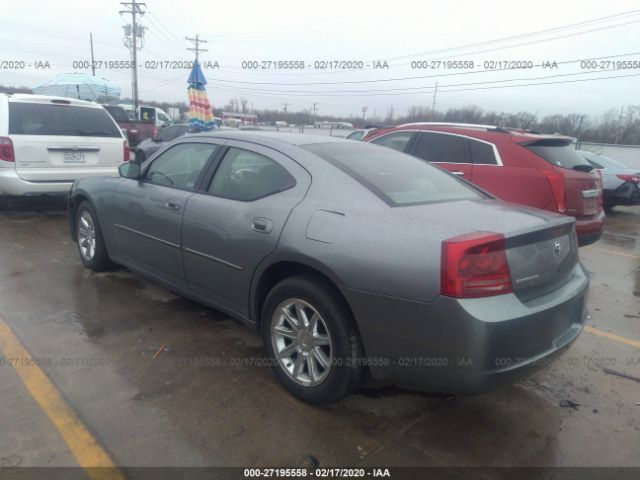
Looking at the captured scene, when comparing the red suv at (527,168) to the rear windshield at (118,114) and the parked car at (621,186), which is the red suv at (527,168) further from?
the rear windshield at (118,114)

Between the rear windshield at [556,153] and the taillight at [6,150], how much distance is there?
6480 mm

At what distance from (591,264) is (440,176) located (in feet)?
13.7

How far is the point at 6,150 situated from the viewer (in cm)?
648

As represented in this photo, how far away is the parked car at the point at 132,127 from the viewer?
17.1m

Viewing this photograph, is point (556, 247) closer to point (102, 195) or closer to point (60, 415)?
point (60, 415)

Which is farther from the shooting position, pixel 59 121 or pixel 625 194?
pixel 625 194

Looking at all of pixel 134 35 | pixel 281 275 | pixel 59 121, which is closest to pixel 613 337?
pixel 281 275

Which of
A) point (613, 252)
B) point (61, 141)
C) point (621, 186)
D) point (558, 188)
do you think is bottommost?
point (613, 252)

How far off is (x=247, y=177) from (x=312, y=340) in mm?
1239

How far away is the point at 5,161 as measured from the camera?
652cm

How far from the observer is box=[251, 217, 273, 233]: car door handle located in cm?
299

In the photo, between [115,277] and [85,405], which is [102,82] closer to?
[115,277]

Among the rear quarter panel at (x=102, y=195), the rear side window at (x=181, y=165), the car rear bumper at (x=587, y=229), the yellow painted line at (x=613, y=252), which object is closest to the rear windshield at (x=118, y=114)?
the rear quarter panel at (x=102, y=195)

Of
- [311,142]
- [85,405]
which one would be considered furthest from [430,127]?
[85,405]
